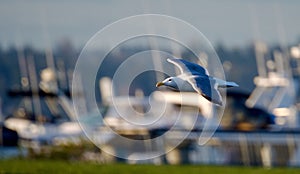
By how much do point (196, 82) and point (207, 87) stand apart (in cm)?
9

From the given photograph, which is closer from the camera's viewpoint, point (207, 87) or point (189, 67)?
point (207, 87)

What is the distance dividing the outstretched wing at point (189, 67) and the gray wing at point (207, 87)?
0.23 feet

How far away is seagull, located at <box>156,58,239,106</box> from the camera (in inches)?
270

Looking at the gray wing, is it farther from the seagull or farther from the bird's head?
the bird's head

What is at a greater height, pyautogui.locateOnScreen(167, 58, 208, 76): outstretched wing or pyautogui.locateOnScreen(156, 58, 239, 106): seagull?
pyautogui.locateOnScreen(167, 58, 208, 76): outstretched wing

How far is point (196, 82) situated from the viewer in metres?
7.00

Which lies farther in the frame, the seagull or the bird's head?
the bird's head

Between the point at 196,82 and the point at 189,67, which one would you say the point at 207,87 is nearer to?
the point at 196,82

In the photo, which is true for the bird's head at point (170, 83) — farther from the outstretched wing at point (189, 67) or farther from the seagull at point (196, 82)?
the outstretched wing at point (189, 67)

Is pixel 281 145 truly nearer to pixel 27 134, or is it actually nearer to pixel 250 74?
pixel 250 74

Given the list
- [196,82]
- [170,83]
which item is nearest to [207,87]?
[196,82]

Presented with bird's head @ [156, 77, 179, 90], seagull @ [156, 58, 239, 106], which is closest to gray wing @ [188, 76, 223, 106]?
seagull @ [156, 58, 239, 106]

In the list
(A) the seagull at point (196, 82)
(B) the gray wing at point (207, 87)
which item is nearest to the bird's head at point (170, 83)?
(A) the seagull at point (196, 82)

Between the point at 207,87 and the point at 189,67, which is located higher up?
the point at 189,67
